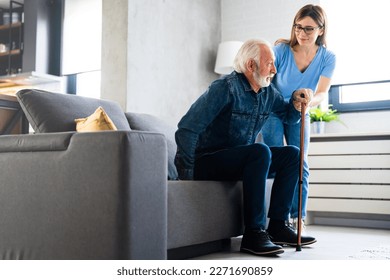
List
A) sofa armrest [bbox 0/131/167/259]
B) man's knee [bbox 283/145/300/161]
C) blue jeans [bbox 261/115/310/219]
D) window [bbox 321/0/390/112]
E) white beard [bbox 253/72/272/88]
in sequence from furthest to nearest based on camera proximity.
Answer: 1. window [bbox 321/0/390/112]
2. blue jeans [bbox 261/115/310/219]
3. man's knee [bbox 283/145/300/161]
4. white beard [bbox 253/72/272/88]
5. sofa armrest [bbox 0/131/167/259]

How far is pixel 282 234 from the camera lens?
8.18ft

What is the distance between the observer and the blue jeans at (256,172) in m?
2.30

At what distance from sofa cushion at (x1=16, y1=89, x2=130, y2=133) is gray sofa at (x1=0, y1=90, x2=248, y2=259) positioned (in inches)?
11.0

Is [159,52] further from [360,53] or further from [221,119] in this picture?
[221,119]

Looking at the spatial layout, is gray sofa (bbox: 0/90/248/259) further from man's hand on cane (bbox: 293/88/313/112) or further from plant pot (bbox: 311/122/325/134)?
plant pot (bbox: 311/122/325/134)

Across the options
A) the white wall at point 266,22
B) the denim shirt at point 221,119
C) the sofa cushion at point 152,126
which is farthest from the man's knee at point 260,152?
the white wall at point 266,22

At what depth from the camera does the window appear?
14.5 ft

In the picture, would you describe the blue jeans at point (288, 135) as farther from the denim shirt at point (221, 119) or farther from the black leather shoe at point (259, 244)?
the black leather shoe at point (259, 244)

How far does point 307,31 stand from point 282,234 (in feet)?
3.68

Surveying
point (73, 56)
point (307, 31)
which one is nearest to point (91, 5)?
point (73, 56)

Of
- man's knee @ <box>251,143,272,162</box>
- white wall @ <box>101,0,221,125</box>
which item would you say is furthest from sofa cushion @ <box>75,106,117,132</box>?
white wall @ <box>101,0,221,125</box>

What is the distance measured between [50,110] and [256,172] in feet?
3.20
